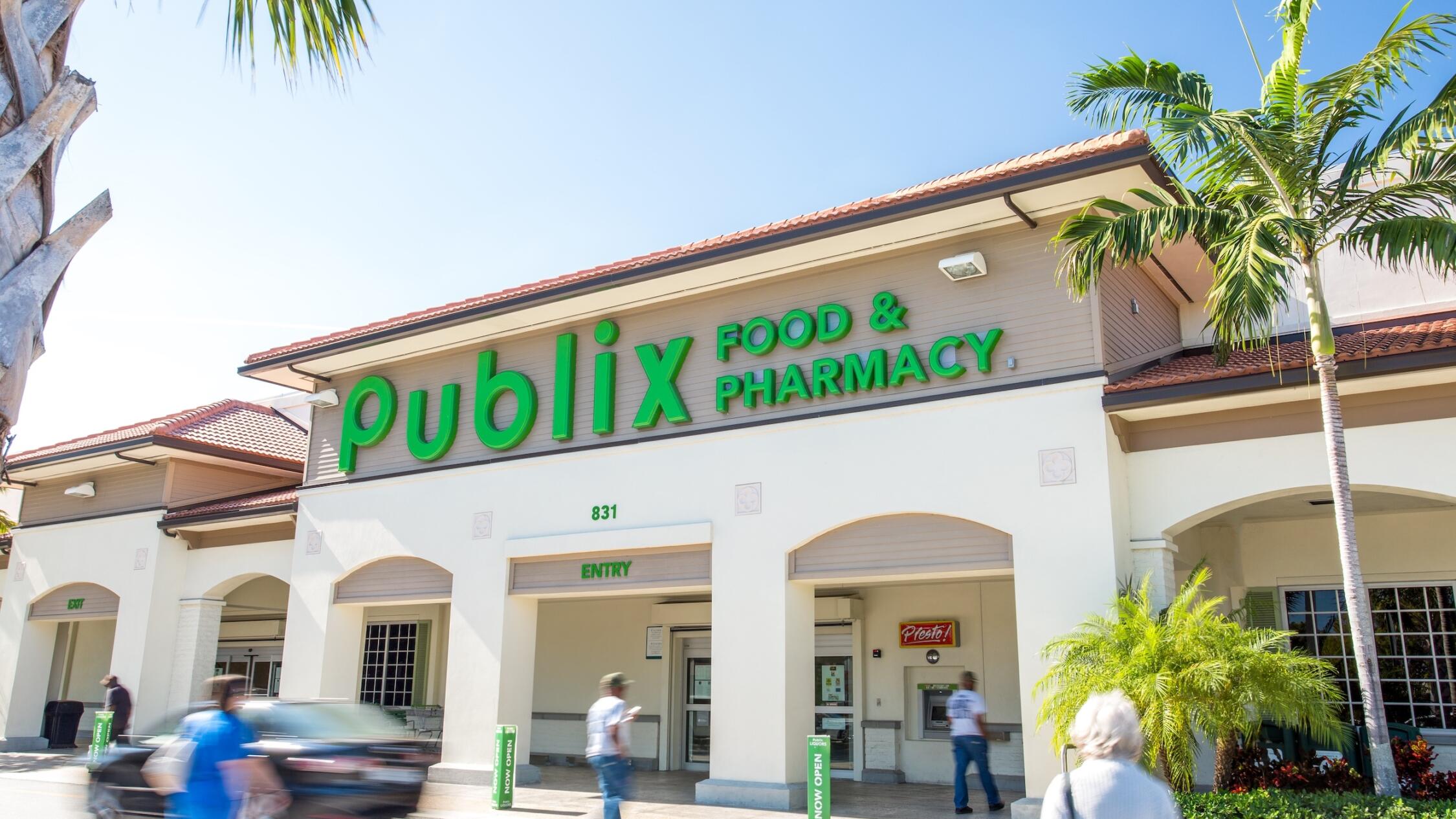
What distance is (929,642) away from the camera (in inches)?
661

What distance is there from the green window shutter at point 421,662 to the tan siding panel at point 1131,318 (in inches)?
585

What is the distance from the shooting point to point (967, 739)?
12.8 m

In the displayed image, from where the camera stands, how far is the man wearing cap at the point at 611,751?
10.1m

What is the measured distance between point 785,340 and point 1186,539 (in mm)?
5934

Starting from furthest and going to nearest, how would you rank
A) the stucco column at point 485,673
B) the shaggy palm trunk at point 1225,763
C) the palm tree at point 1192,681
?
the stucco column at point 485,673, the shaggy palm trunk at point 1225,763, the palm tree at point 1192,681

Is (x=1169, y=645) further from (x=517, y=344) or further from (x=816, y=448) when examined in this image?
(x=517, y=344)

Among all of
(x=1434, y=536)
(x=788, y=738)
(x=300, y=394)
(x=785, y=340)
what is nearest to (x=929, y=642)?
(x=788, y=738)

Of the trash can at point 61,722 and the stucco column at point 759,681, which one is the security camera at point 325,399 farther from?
the trash can at point 61,722

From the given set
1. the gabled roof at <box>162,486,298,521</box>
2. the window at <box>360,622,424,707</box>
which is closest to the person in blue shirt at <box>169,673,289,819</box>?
the gabled roof at <box>162,486,298,521</box>

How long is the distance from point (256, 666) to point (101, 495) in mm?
5210

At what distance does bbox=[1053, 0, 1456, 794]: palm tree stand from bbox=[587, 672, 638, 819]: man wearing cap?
6175mm

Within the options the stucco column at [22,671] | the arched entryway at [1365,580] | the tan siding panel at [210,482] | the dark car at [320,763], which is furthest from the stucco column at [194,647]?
the arched entryway at [1365,580]

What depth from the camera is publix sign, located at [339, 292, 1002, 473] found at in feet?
46.0

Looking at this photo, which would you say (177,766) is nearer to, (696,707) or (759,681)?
(759,681)
